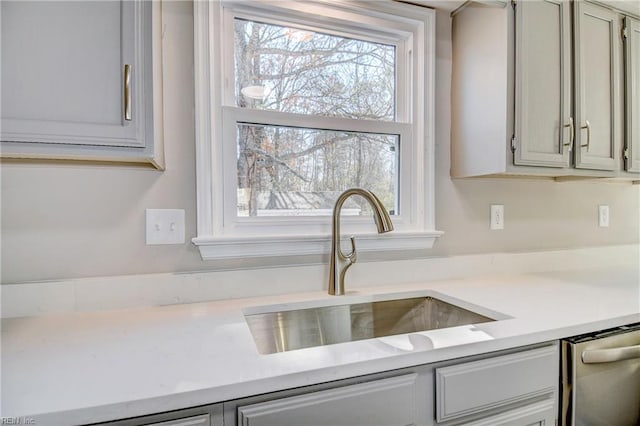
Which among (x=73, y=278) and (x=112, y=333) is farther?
(x=73, y=278)

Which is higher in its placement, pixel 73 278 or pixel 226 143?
pixel 226 143

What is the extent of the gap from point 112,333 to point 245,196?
0.61m

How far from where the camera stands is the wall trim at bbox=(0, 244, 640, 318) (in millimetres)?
1021

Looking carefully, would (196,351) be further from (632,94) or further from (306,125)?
(632,94)

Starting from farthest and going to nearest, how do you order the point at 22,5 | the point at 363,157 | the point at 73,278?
the point at 363,157
the point at 73,278
the point at 22,5


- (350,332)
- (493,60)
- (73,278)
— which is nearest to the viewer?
(73,278)

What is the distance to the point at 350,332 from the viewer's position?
1.23 metres

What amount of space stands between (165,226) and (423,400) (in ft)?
3.06

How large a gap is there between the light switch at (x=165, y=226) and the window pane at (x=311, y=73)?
0.49m

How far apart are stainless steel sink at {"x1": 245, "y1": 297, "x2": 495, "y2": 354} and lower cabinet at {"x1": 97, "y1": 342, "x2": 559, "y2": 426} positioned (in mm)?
222

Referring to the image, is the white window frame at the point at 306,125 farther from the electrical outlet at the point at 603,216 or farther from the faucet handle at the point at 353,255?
the electrical outlet at the point at 603,216

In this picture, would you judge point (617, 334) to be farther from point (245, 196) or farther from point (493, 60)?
point (245, 196)

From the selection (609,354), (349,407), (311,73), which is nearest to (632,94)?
(609,354)

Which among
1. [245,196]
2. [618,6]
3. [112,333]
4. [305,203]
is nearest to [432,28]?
[618,6]
